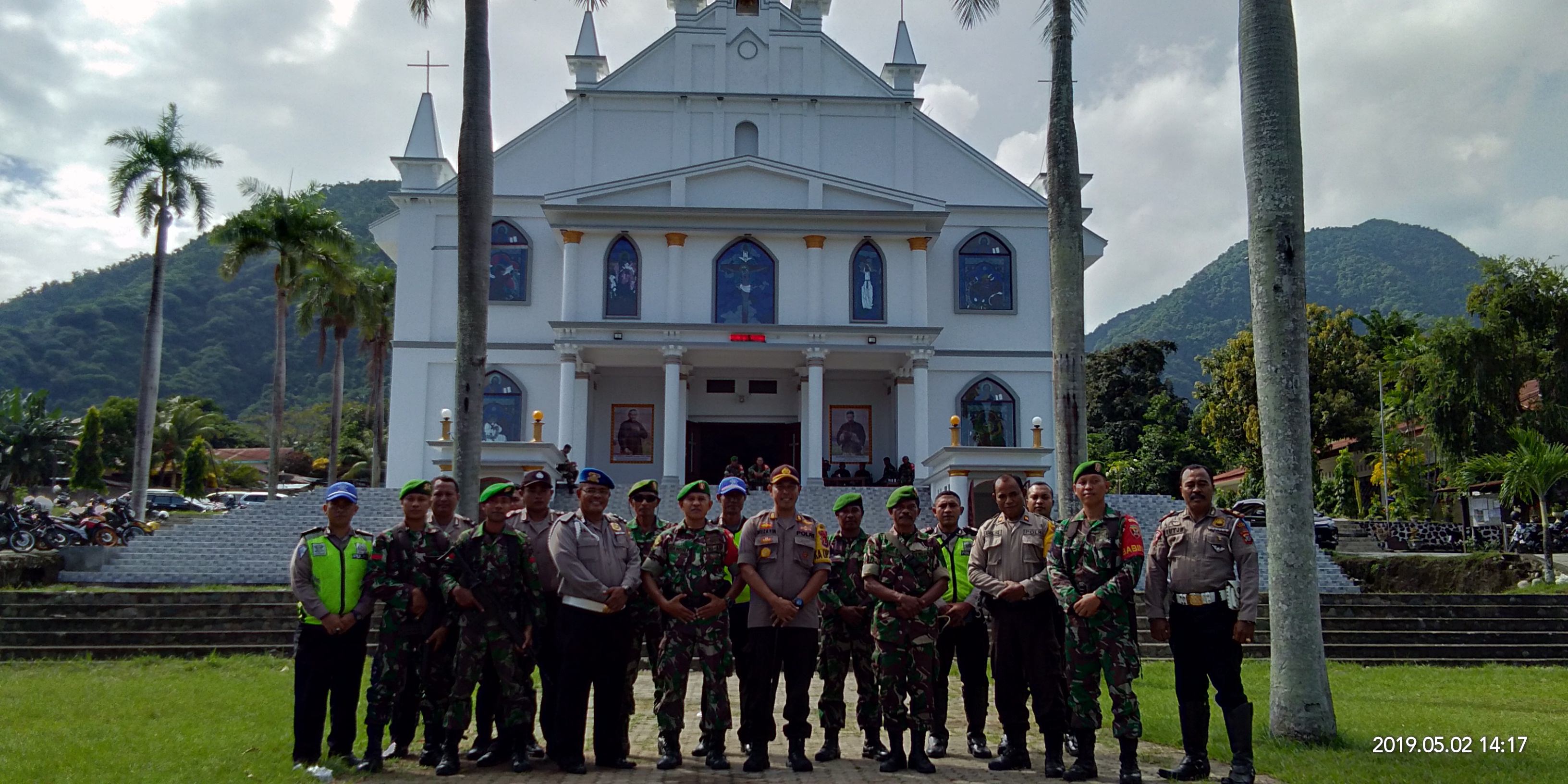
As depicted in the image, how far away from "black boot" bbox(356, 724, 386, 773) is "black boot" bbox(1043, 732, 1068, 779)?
394 cm

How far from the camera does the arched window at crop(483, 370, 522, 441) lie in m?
25.2

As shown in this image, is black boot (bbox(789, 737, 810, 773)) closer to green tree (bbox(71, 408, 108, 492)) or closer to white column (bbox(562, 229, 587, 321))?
white column (bbox(562, 229, 587, 321))

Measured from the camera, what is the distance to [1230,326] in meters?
125

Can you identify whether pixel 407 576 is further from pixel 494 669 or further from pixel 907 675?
pixel 907 675

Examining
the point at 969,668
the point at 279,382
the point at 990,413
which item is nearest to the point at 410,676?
the point at 969,668

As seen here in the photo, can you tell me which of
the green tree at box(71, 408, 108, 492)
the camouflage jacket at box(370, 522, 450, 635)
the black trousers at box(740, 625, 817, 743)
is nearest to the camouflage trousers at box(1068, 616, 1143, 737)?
the black trousers at box(740, 625, 817, 743)

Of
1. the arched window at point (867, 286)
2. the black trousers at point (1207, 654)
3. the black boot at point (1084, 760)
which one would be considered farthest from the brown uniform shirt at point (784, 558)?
the arched window at point (867, 286)

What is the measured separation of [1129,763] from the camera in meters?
6.11

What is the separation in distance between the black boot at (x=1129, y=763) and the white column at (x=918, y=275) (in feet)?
62.0

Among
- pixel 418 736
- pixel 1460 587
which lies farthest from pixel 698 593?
pixel 1460 587

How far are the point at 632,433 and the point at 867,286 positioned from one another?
6.76 m

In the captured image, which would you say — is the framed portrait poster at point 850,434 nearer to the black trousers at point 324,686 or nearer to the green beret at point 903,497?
the green beret at point 903,497

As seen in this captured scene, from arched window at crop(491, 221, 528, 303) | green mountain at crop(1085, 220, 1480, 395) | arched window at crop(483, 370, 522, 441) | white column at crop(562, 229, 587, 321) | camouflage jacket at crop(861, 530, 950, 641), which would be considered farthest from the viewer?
green mountain at crop(1085, 220, 1480, 395)

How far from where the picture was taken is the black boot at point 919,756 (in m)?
6.43
